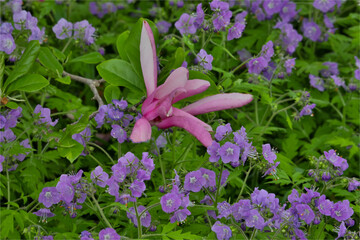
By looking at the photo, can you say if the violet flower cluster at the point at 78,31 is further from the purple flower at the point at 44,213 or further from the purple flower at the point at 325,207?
the purple flower at the point at 325,207

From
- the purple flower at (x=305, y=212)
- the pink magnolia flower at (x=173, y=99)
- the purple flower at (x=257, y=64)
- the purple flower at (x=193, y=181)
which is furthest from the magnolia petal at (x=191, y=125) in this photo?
the purple flower at (x=257, y=64)

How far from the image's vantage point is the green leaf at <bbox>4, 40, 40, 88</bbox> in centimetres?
160

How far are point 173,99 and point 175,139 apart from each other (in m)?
0.36

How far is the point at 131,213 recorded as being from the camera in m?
1.39

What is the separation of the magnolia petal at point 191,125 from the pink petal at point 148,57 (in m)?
0.11

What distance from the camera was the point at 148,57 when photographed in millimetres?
1494

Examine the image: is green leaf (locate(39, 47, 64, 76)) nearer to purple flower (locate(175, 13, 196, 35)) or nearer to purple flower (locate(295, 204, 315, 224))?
purple flower (locate(175, 13, 196, 35))

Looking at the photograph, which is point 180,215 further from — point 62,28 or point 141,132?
point 62,28

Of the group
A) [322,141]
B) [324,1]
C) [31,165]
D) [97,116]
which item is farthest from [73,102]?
[324,1]

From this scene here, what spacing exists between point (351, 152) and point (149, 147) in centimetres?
81

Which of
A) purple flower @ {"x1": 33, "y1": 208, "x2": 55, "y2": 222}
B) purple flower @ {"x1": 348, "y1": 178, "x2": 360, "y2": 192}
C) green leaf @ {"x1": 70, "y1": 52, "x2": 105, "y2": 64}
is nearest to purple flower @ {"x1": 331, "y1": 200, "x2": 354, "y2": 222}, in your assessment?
purple flower @ {"x1": 348, "y1": 178, "x2": 360, "y2": 192}

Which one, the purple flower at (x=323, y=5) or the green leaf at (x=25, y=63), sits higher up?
the green leaf at (x=25, y=63)

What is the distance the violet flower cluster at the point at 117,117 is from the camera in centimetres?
153

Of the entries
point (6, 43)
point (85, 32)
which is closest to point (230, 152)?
point (6, 43)
